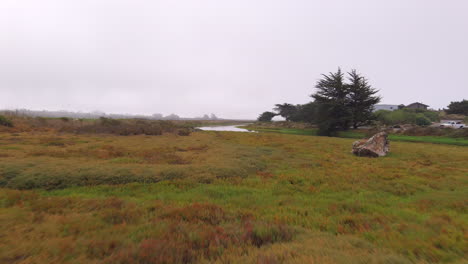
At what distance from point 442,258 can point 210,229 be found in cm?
401

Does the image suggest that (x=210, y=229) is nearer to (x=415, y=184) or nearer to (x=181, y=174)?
(x=181, y=174)

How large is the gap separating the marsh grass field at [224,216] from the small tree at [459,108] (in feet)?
281

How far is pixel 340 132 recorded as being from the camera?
4194 cm

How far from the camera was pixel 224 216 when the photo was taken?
15.0ft

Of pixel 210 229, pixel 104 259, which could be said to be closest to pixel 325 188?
pixel 210 229

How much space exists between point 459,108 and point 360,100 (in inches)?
2090

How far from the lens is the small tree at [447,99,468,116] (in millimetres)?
62263

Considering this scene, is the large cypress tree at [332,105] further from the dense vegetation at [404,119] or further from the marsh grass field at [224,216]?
the marsh grass field at [224,216]

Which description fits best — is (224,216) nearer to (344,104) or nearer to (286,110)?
(344,104)

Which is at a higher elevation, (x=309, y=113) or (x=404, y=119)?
(x=309, y=113)

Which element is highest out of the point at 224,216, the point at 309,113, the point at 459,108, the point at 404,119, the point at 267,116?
the point at 459,108

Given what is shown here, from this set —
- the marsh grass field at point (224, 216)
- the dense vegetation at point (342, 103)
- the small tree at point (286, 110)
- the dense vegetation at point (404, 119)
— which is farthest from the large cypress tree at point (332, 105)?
the small tree at point (286, 110)

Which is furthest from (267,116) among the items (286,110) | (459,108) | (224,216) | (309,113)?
(224,216)

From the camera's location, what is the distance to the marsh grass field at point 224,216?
303cm
